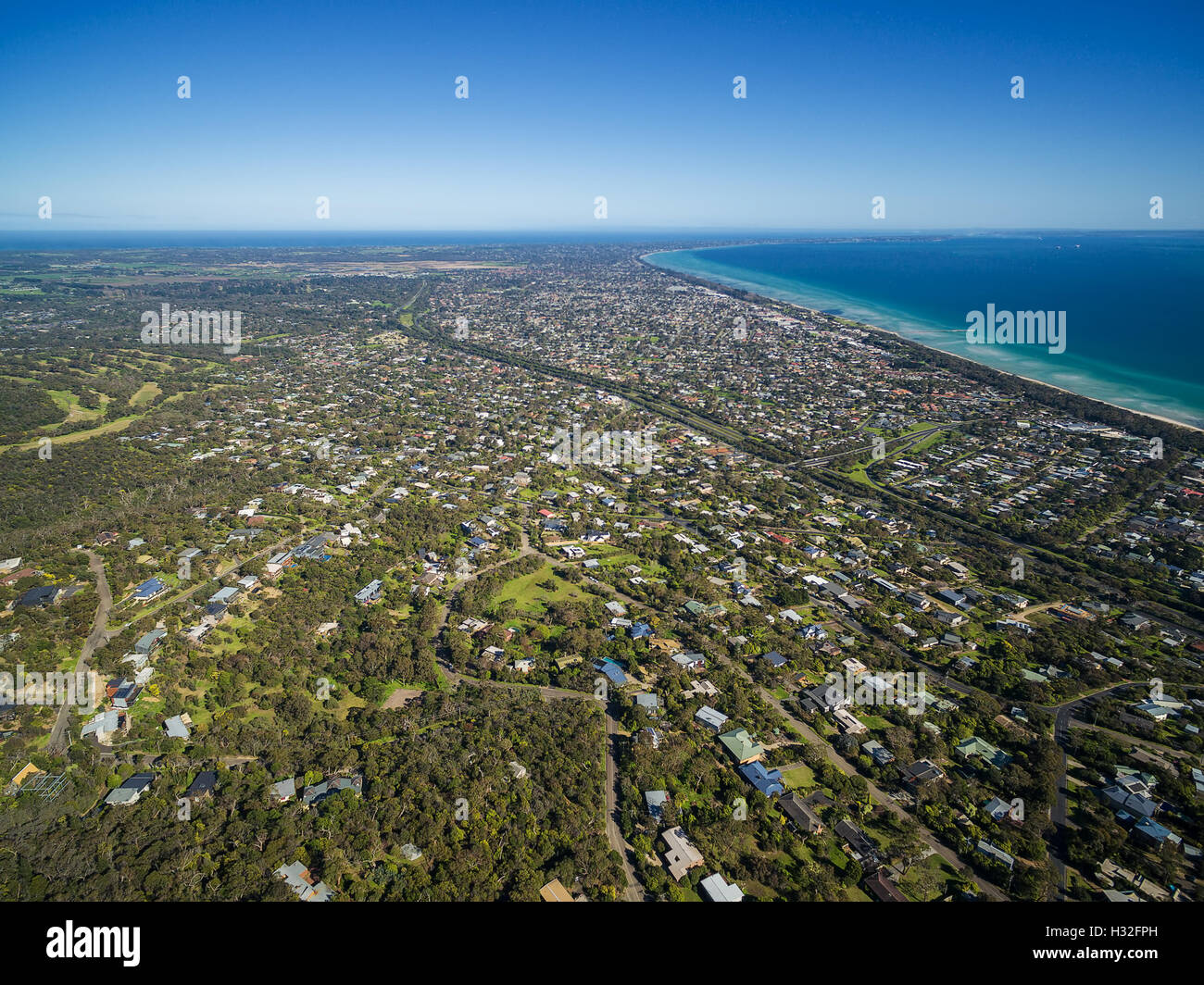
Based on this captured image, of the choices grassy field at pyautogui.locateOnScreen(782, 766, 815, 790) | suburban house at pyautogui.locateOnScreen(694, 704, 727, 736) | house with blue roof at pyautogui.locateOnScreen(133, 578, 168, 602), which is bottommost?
grassy field at pyautogui.locateOnScreen(782, 766, 815, 790)

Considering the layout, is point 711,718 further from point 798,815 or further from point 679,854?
point 679,854

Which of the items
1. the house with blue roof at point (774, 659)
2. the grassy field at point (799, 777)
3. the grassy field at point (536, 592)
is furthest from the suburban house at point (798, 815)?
the grassy field at point (536, 592)

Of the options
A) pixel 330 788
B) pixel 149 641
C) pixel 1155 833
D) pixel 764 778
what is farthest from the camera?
pixel 149 641

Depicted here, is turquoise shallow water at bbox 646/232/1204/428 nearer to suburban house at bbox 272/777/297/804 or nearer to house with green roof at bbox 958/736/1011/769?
house with green roof at bbox 958/736/1011/769

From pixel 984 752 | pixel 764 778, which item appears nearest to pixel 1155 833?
pixel 984 752

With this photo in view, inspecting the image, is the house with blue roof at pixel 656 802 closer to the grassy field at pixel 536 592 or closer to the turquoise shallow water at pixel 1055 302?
the grassy field at pixel 536 592

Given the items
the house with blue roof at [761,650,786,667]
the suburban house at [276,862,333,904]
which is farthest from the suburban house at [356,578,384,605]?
the house with blue roof at [761,650,786,667]

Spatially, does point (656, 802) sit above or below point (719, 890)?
above
